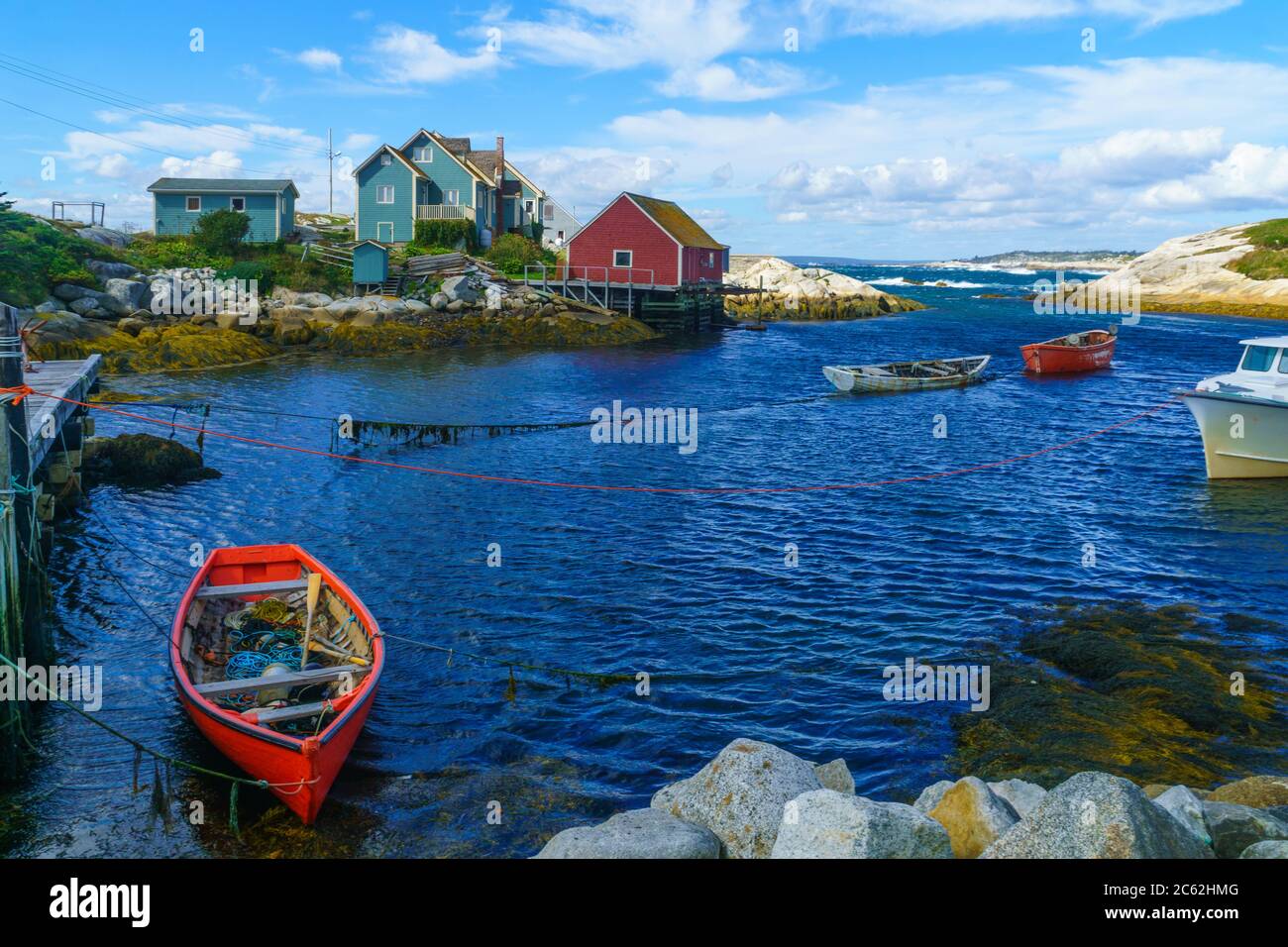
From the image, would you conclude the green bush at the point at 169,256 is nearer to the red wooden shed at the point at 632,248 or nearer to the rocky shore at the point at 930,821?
the red wooden shed at the point at 632,248

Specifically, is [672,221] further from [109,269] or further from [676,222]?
[109,269]

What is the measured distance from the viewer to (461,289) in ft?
188

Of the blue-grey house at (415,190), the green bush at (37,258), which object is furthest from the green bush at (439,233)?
the green bush at (37,258)

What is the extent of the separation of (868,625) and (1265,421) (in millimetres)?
15793

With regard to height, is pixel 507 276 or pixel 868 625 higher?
pixel 507 276

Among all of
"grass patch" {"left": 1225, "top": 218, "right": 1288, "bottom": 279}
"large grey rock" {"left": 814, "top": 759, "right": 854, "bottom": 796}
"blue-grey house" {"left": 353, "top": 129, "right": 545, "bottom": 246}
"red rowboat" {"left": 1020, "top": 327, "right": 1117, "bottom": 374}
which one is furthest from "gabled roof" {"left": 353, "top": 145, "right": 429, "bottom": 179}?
"grass patch" {"left": 1225, "top": 218, "right": 1288, "bottom": 279}

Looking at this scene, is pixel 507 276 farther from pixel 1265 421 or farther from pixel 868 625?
pixel 868 625

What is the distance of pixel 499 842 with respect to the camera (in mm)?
10195

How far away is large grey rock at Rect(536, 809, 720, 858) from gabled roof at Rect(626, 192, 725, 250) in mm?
57505

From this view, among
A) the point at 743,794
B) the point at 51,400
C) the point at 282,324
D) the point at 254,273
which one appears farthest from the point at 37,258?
the point at 743,794

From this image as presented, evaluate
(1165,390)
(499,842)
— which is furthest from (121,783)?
(1165,390)

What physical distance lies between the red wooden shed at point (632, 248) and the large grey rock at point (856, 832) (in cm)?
5796

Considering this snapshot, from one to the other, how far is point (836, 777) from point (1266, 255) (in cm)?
11493
